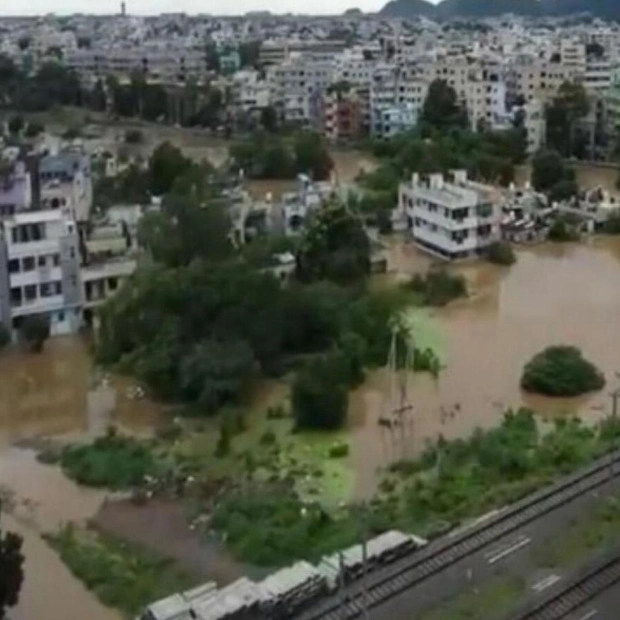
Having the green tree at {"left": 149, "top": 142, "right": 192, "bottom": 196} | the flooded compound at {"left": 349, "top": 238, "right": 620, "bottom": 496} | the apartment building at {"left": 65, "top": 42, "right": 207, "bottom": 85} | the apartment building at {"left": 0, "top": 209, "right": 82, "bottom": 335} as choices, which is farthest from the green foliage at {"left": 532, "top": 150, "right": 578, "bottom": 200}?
the apartment building at {"left": 65, "top": 42, "right": 207, "bottom": 85}

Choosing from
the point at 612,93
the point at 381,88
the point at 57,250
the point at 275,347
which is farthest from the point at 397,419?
the point at 381,88

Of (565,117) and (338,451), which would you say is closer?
(338,451)

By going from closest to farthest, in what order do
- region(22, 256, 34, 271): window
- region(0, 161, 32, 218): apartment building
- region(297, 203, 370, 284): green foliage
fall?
region(22, 256, 34, 271): window, region(0, 161, 32, 218): apartment building, region(297, 203, 370, 284): green foliage

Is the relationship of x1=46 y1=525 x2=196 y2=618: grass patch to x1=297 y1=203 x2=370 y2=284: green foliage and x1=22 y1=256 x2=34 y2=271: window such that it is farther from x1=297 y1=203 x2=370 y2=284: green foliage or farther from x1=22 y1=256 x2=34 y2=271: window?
x1=297 y1=203 x2=370 y2=284: green foliage

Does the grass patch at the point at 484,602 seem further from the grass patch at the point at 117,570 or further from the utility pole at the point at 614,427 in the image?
the utility pole at the point at 614,427

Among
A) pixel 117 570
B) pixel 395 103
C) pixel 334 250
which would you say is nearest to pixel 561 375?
pixel 334 250

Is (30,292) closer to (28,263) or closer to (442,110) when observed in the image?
(28,263)

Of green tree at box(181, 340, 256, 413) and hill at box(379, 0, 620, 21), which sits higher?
hill at box(379, 0, 620, 21)
